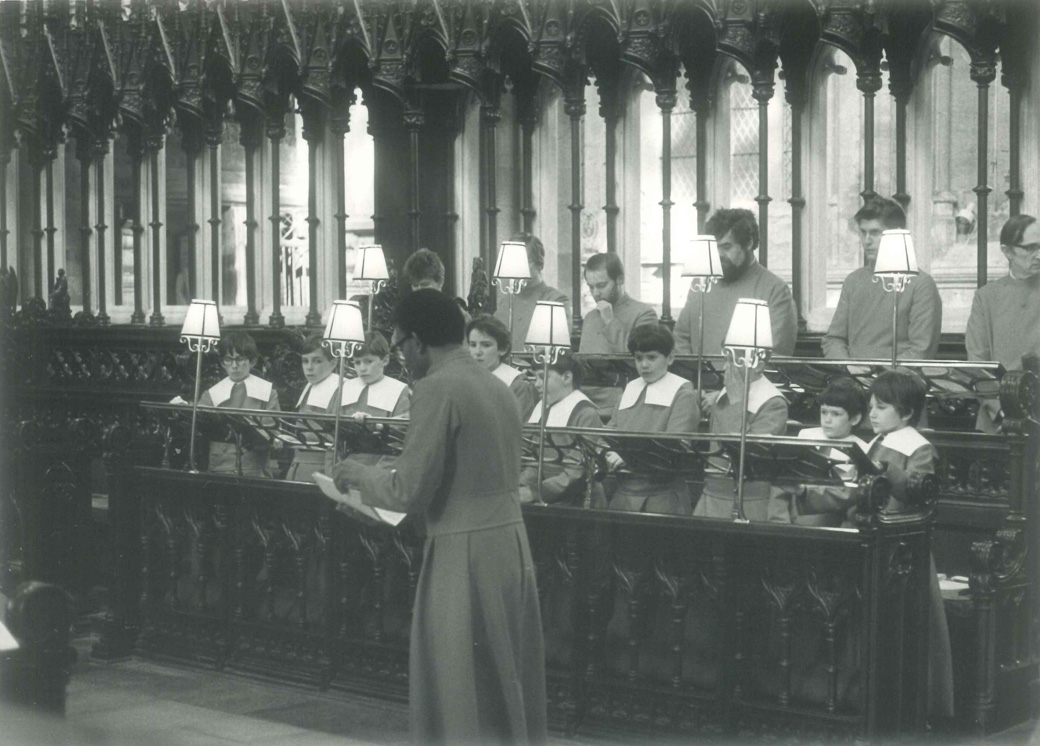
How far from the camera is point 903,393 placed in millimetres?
6387

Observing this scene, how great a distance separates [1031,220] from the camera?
24.5 ft

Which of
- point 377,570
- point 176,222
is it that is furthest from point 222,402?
point 176,222

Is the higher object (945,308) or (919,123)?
(919,123)

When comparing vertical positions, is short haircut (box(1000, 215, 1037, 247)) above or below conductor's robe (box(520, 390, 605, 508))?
above

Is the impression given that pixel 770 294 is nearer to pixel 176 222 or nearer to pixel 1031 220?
pixel 1031 220

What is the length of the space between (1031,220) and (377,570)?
3544 mm

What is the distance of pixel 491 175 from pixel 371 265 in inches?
78.3

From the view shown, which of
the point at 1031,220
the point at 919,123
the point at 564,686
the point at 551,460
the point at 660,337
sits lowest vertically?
the point at 564,686

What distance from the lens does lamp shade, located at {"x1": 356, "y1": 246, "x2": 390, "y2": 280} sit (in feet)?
33.4

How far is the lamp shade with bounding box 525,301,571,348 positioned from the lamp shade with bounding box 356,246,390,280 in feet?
9.72

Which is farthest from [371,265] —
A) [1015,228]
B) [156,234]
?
[156,234]

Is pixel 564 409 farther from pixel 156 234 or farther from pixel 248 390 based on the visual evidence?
pixel 156 234

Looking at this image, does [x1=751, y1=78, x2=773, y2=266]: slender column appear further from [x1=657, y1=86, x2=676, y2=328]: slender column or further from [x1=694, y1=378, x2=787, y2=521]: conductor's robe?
[x1=694, y1=378, x2=787, y2=521]: conductor's robe

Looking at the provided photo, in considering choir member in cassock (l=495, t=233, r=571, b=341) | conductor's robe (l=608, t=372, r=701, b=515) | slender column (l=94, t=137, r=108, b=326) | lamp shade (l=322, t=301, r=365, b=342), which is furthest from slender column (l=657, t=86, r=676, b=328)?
slender column (l=94, t=137, r=108, b=326)
